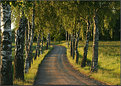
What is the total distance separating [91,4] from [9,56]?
32.3ft

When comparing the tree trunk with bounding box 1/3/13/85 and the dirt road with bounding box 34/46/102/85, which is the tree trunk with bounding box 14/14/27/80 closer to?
the dirt road with bounding box 34/46/102/85

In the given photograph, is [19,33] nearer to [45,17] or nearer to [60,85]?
[60,85]

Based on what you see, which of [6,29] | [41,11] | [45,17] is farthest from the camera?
[45,17]

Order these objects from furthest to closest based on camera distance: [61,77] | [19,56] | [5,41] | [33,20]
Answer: [33,20], [61,77], [19,56], [5,41]

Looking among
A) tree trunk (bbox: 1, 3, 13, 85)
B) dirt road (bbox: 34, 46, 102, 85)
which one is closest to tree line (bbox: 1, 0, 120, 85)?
tree trunk (bbox: 1, 3, 13, 85)

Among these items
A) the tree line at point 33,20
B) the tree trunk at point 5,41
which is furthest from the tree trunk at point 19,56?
the tree trunk at point 5,41

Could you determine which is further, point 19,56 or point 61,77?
point 61,77

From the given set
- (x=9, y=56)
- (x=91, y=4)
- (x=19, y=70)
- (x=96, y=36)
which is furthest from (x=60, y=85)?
(x=91, y=4)

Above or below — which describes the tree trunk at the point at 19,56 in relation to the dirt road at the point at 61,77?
above

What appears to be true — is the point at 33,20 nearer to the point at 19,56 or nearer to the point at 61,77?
the point at 19,56

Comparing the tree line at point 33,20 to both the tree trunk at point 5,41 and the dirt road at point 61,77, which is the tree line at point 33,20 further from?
the dirt road at point 61,77

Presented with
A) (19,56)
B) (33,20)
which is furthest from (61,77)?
(33,20)

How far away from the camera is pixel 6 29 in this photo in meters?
7.92

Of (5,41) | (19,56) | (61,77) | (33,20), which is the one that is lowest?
(61,77)
